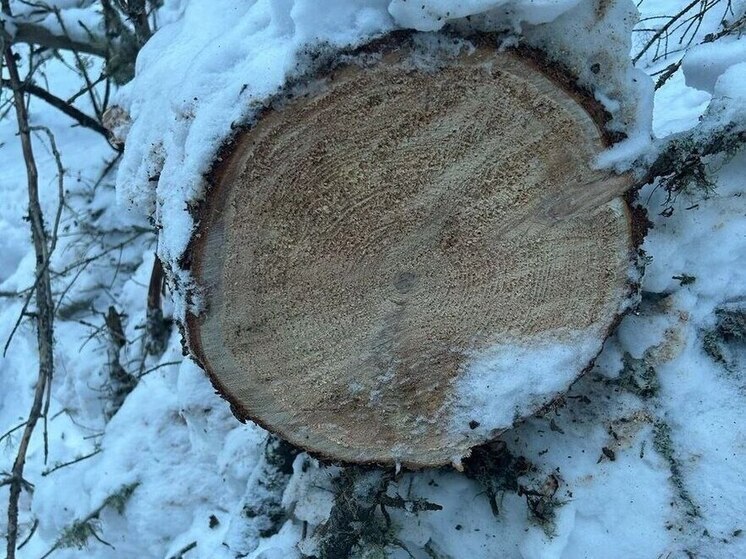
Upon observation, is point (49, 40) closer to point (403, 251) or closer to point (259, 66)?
point (259, 66)

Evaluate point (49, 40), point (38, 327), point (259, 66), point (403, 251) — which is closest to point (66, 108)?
point (49, 40)

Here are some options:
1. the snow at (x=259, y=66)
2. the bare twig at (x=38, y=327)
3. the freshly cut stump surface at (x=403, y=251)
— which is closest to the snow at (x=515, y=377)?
the freshly cut stump surface at (x=403, y=251)

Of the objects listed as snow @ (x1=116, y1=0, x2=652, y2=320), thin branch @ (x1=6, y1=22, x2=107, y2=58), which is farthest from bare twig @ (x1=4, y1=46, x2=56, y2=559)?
snow @ (x1=116, y1=0, x2=652, y2=320)

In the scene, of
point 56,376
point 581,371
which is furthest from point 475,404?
point 56,376

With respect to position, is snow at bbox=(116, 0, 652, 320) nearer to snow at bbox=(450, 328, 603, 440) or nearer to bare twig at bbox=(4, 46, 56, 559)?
snow at bbox=(450, 328, 603, 440)

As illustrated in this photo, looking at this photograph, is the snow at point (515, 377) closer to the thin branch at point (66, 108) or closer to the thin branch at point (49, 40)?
the thin branch at point (66, 108)

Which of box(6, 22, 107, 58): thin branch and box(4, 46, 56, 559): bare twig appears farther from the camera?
box(6, 22, 107, 58): thin branch

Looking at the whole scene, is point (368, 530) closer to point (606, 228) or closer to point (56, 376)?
point (606, 228)
